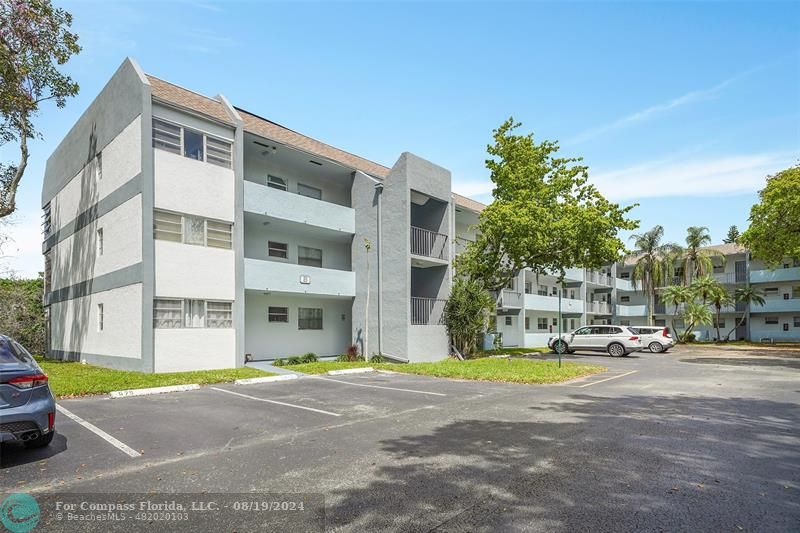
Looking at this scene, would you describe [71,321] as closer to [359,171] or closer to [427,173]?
[359,171]

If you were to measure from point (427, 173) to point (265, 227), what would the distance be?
8.15 meters

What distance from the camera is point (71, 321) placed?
21.4 metres

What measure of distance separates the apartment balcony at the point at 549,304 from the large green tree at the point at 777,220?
13.1 m

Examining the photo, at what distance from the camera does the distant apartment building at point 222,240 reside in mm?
16094

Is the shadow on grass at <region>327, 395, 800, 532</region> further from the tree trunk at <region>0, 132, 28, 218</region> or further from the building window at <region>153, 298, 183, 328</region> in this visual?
the tree trunk at <region>0, 132, 28, 218</region>

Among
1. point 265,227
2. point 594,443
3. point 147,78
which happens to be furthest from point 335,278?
point 594,443

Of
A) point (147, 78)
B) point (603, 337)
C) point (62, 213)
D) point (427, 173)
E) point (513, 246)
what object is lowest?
point (603, 337)

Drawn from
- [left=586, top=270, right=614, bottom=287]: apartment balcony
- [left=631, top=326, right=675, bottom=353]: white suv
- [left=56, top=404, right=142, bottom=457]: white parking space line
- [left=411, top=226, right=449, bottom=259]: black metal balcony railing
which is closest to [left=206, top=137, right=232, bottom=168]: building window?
[left=411, top=226, right=449, bottom=259]: black metal balcony railing

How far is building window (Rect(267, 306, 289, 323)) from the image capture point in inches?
838

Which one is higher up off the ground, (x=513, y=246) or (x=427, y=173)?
(x=427, y=173)

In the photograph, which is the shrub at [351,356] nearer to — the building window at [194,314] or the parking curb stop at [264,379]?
the parking curb stop at [264,379]

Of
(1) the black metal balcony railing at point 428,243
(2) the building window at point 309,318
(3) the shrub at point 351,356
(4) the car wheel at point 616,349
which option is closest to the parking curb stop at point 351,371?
(3) the shrub at point 351,356

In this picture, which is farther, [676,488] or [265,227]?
[265,227]

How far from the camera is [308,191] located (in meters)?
23.2
